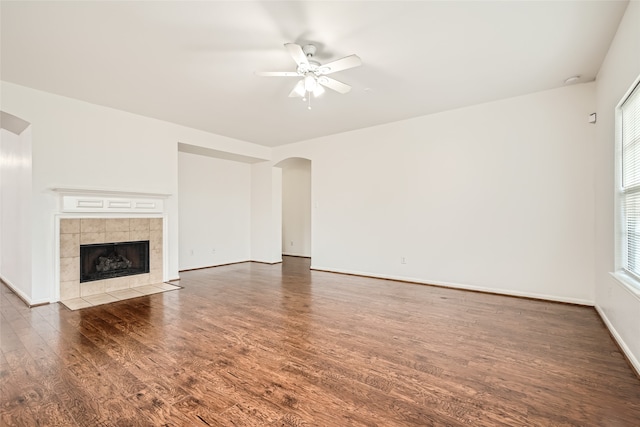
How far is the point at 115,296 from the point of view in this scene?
13.9 ft

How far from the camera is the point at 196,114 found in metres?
4.79

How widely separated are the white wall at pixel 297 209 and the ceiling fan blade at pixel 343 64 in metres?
5.39

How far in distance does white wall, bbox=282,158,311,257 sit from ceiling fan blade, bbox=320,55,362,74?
539cm

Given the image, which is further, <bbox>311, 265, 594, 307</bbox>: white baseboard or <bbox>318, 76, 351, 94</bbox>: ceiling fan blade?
<bbox>311, 265, 594, 307</bbox>: white baseboard

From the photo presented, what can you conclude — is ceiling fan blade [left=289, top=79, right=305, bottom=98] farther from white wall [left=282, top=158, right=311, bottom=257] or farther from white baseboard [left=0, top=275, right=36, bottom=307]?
white wall [left=282, top=158, right=311, bottom=257]

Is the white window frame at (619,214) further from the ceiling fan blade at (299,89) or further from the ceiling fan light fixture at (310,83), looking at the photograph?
the ceiling fan blade at (299,89)

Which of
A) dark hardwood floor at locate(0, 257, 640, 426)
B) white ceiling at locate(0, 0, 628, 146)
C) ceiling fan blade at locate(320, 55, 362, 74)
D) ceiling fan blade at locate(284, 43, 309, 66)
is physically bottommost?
dark hardwood floor at locate(0, 257, 640, 426)

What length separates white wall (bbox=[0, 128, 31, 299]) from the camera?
12.8ft

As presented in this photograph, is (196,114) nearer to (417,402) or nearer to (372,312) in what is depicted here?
(372,312)

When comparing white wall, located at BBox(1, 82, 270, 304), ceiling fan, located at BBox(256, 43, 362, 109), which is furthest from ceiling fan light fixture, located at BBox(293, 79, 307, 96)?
white wall, located at BBox(1, 82, 270, 304)

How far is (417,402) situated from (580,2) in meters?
3.18

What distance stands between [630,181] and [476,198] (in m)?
1.98

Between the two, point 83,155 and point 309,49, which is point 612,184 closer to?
point 309,49

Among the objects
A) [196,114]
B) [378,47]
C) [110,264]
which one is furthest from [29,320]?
[378,47]
